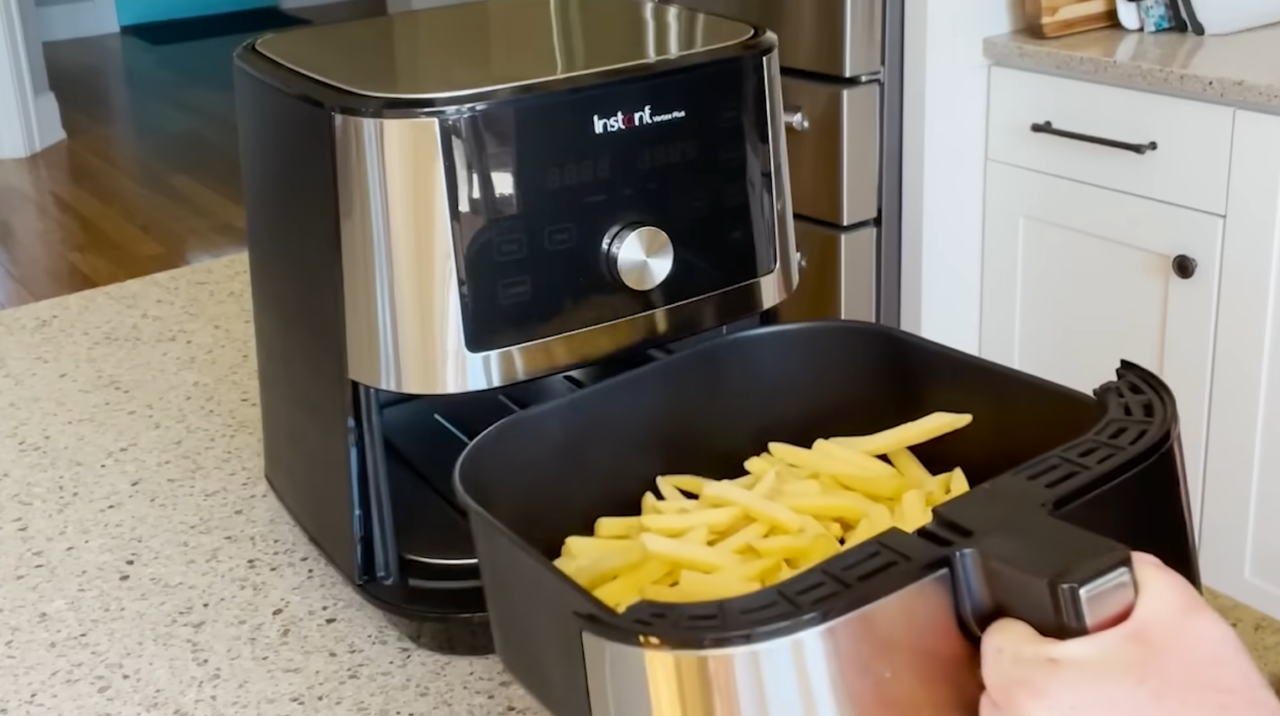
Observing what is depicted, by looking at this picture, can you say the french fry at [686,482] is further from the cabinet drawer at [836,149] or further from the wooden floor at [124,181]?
the wooden floor at [124,181]

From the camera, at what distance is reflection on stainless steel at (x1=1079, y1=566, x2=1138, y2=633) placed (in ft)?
1.24

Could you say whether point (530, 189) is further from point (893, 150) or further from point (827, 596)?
point (893, 150)

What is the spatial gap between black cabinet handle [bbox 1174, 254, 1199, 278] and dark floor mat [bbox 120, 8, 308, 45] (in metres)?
4.48

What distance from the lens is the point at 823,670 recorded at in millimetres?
389

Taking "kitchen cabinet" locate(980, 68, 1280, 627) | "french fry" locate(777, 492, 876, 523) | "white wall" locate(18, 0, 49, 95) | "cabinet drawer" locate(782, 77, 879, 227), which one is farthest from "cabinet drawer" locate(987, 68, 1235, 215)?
"white wall" locate(18, 0, 49, 95)

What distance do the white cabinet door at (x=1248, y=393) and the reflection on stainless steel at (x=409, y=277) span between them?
2.98 feet

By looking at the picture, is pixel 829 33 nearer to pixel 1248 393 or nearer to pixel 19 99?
pixel 1248 393

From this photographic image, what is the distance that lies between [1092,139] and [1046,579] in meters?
1.19

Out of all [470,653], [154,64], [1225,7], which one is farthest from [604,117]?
[154,64]

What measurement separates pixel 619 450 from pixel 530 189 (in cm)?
15

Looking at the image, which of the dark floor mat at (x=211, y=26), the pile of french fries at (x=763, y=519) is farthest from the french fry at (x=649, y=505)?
the dark floor mat at (x=211, y=26)

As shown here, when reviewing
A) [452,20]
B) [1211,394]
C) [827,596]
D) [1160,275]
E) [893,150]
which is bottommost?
[1211,394]

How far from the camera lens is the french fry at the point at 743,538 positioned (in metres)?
0.50

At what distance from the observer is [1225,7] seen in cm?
152
